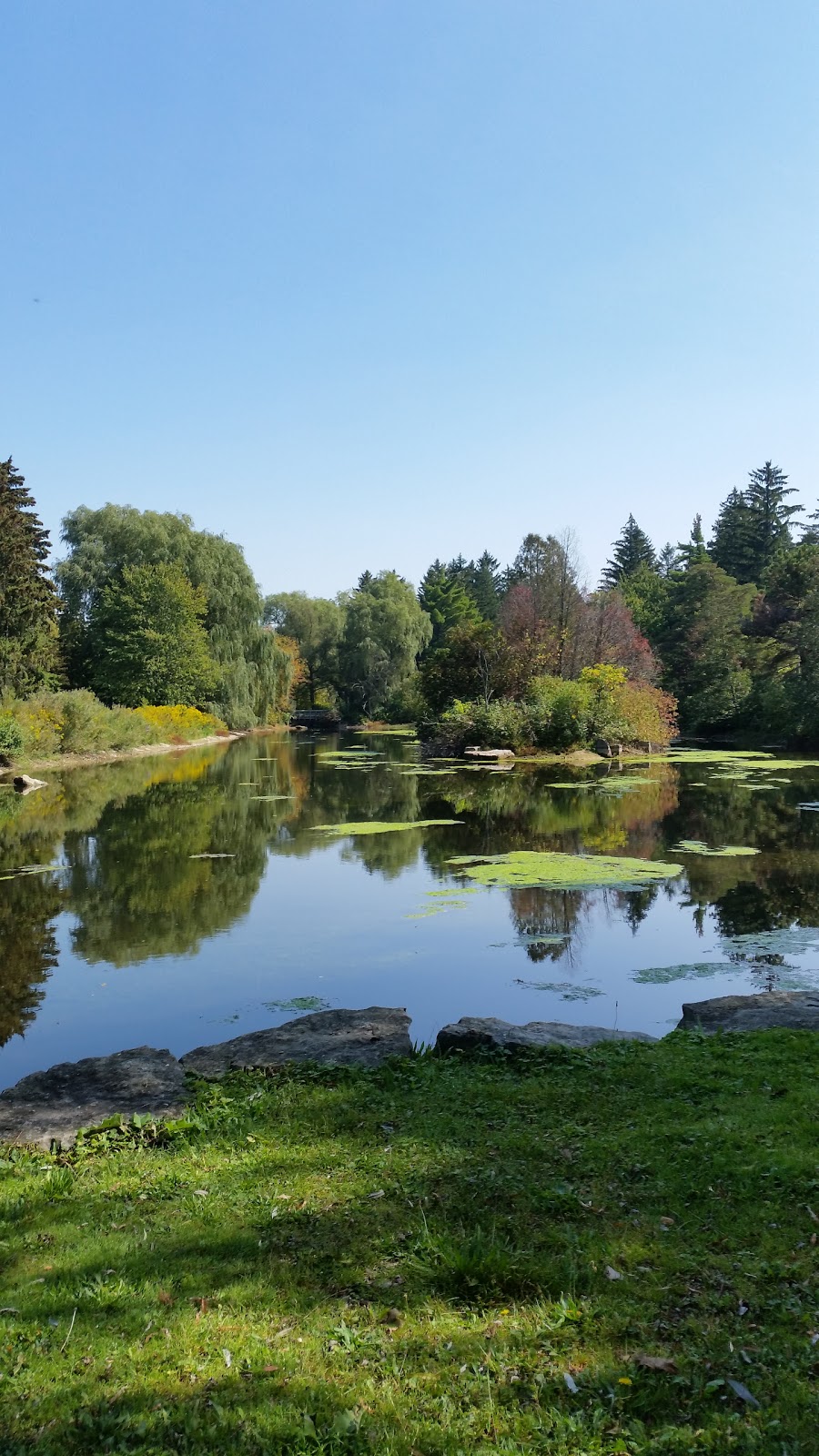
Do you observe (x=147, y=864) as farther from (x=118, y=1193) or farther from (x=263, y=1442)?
(x=263, y=1442)

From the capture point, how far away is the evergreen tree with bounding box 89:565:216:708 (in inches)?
1799

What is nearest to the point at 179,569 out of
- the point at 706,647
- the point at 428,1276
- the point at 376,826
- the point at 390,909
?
the point at 706,647

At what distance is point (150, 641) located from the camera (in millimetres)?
45312

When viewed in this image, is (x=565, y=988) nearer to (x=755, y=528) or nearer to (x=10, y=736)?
(x=10, y=736)

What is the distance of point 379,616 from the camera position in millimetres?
65312

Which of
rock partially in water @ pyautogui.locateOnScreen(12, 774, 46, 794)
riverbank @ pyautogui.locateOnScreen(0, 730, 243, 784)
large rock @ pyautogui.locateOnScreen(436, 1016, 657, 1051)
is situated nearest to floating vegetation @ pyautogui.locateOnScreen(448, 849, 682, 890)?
large rock @ pyautogui.locateOnScreen(436, 1016, 657, 1051)

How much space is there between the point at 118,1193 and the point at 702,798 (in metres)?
19.1

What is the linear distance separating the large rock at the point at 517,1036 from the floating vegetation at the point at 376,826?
10809mm

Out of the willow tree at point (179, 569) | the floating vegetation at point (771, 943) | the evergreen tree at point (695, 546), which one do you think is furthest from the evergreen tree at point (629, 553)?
the floating vegetation at point (771, 943)

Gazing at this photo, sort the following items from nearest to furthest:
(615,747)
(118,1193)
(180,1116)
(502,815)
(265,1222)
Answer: (265,1222), (118,1193), (180,1116), (502,815), (615,747)

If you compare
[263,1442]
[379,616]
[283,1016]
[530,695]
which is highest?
[379,616]

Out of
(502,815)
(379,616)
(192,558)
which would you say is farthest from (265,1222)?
(379,616)

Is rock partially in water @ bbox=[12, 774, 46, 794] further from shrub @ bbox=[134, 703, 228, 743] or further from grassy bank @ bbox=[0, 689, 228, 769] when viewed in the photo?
shrub @ bbox=[134, 703, 228, 743]

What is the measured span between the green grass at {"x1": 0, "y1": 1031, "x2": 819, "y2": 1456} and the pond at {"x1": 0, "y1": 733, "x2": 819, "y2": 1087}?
2.31 meters
